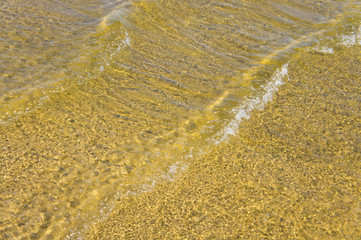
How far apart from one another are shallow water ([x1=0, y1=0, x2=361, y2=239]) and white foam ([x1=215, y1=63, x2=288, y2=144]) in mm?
20

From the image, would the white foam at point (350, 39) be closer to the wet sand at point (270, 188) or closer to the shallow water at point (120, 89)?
the shallow water at point (120, 89)

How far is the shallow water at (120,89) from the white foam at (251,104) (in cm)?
2

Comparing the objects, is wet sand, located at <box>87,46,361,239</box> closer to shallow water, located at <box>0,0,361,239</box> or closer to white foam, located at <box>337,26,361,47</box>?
shallow water, located at <box>0,0,361,239</box>

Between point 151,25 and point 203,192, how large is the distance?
3.56 metres

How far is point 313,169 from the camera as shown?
292cm

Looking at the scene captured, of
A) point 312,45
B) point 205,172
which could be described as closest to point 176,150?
point 205,172

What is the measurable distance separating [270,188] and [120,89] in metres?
2.11

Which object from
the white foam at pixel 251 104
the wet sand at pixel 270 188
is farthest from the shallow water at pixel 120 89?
the wet sand at pixel 270 188

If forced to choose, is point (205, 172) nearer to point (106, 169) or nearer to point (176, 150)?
point (176, 150)

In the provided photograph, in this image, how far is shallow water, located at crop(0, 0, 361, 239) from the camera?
2549 mm

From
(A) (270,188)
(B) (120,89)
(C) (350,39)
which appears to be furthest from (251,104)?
(C) (350,39)

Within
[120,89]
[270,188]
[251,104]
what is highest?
[120,89]

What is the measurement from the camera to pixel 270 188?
268 cm

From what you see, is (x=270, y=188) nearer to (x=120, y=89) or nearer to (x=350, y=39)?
(x=120, y=89)
